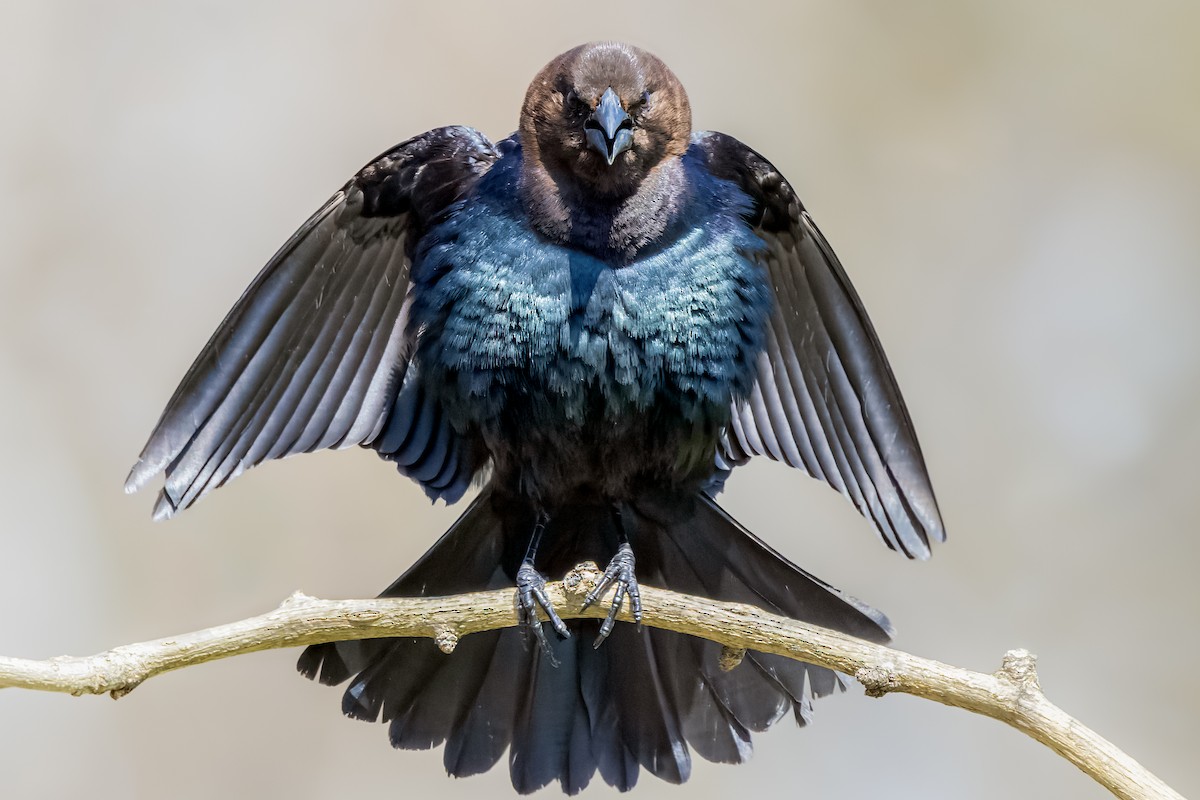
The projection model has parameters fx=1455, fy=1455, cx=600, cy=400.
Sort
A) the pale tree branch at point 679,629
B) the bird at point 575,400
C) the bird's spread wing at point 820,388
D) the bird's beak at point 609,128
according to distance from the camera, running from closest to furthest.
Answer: the pale tree branch at point 679,629
the bird's beak at point 609,128
the bird at point 575,400
the bird's spread wing at point 820,388

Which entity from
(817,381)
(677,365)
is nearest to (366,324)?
(677,365)

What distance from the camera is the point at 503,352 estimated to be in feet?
11.8

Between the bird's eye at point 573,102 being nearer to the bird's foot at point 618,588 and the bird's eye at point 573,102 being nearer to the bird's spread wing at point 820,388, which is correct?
the bird's spread wing at point 820,388

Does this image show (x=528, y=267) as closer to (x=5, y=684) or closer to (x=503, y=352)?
(x=503, y=352)

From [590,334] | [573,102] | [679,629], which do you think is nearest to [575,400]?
[590,334]

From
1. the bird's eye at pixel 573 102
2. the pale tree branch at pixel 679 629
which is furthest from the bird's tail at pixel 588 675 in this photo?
the bird's eye at pixel 573 102

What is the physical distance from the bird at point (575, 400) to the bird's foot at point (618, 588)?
0.01 meters

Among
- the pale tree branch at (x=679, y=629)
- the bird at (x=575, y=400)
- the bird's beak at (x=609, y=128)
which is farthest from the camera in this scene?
the bird at (x=575, y=400)

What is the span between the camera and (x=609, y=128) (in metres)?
3.48

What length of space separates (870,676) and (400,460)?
144 centimetres

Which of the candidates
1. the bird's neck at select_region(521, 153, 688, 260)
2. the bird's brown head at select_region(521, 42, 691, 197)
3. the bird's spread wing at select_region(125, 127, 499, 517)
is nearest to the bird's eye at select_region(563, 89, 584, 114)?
the bird's brown head at select_region(521, 42, 691, 197)

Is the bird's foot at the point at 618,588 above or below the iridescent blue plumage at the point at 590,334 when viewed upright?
below

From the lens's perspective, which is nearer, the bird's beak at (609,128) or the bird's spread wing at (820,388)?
the bird's beak at (609,128)

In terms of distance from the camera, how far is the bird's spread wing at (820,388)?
3.80 m
